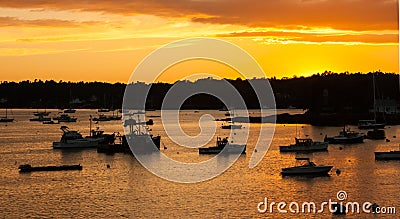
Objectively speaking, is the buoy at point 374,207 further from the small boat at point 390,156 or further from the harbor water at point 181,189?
the small boat at point 390,156

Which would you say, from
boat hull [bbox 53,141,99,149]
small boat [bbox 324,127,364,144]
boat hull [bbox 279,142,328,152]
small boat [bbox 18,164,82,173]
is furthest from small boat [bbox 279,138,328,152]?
small boat [bbox 18,164,82,173]

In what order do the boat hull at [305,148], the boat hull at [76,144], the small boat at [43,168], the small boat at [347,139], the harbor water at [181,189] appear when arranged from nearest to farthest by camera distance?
the harbor water at [181,189] < the small boat at [43,168] < the boat hull at [305,148] < the boat hull at [76,144] < the small boat at [347,139]

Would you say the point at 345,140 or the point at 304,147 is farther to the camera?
the point at 345,140

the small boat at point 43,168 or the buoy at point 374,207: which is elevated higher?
the small boat at point 43,168

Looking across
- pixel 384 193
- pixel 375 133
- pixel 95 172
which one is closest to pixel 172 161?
pixel 95 172

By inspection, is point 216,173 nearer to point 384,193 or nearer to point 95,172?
point 95,172

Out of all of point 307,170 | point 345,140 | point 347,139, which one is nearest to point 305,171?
point 307,170

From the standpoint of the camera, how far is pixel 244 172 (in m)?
→ 49.3

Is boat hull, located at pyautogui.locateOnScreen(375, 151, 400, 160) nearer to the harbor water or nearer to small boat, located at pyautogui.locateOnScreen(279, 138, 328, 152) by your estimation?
the harbor water

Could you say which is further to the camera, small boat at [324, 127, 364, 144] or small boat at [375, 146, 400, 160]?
small boat at [324, 127, 364, 144]

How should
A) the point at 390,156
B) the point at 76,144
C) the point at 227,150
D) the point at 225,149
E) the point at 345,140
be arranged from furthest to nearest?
the point at 345,140, the point at 76,144, the point at 225,149, the point at 227,150, the point at 390,156

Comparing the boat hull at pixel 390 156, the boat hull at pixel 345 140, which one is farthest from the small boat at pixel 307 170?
the boat hull at pixel 345 140

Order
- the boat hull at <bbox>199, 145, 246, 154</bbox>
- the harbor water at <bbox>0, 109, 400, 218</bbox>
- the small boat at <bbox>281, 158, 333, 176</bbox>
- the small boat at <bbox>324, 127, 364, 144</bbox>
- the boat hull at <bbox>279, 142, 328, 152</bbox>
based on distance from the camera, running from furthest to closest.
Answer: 1. the small boat at <bbox>324, 127, 364, 144</bbox>
2. the boat hull at <bbox>279, 142, 328, 152</bbox>
3. the boat hull at <bbox>199, 145, 246, 154</bbox>
4. the small boat at <bbox>281, 158, 333, 176</bbox>
5. the harbor water at <bbox>0, 109, 400, 218</bbox>

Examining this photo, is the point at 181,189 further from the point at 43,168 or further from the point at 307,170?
the point at 43,168
